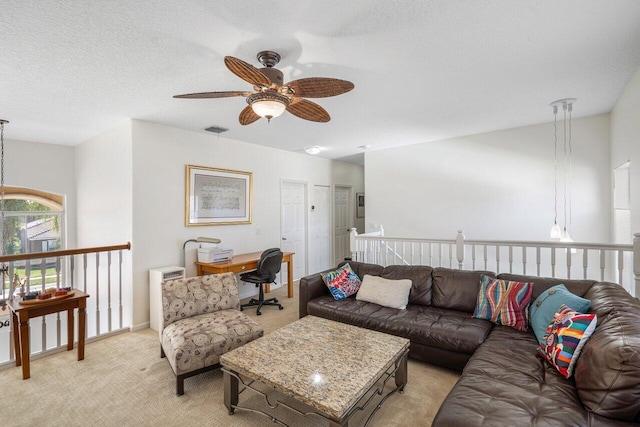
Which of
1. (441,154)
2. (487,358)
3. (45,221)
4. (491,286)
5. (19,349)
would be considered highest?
(441,154)

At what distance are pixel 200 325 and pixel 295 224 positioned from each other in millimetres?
3412

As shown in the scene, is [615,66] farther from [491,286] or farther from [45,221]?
[45,221]

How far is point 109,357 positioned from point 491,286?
11.9ft

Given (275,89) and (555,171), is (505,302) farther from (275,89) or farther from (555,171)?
(275,89)

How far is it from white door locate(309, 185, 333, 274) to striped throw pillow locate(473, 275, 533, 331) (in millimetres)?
3779

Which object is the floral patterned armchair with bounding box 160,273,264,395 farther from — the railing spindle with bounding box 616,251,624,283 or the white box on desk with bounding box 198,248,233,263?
the railing spindle with bounding box 616,251,624,283

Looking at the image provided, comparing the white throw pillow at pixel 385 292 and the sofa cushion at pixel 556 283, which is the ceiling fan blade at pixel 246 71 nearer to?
the white throw pillow at pixel 385 292

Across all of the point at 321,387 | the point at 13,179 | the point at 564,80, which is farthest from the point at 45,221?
the point at 564,80

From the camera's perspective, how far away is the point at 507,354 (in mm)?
1965

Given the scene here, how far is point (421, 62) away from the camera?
2.27 meters

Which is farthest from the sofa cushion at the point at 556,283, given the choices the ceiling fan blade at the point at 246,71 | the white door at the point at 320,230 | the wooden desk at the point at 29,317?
the wooden desk at the point at 29,317

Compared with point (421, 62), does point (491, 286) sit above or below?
below

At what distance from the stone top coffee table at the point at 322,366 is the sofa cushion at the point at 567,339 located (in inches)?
33.7

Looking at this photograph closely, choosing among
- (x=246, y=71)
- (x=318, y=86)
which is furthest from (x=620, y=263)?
(x=246, y=71)
